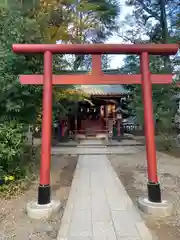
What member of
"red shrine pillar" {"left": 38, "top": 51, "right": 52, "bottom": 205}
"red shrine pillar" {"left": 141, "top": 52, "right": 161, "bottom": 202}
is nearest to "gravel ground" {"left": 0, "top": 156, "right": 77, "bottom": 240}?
"red shrine pillar" {"left": 38, "top": 51, "right": 52, "bottom": 205}

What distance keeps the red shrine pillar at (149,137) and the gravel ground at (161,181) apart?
44cm

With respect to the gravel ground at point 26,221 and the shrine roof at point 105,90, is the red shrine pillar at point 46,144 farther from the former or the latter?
the shrine roof at point 105,90

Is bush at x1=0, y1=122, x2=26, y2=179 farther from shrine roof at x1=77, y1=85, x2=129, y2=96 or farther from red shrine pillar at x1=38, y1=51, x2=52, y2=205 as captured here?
shrine roof at x1=77, y1=85, x2=129, y2=96

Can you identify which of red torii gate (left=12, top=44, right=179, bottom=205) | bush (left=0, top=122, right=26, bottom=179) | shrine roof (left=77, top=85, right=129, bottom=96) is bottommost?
bush (left=0, top=122, right=26, bottom=179)

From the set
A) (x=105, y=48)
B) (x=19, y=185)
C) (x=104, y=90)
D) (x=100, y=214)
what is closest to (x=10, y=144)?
(x=19, y=185)

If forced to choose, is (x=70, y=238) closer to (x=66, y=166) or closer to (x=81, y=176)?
(x=81, y=176)

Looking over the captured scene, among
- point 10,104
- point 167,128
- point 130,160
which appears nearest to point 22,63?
point 10,104

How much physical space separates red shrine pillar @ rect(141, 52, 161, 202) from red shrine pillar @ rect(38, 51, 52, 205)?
1.74 meters

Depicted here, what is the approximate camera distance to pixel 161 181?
6.42 metres

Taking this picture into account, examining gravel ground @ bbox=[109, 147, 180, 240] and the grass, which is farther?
the grass

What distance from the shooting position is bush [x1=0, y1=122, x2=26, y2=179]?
16.0 ft

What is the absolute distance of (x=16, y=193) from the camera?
17.0 feet

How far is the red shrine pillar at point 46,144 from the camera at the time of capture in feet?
13.9

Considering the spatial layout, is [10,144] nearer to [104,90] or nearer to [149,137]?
[149,137]
